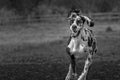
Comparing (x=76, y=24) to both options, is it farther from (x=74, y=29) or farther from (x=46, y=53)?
(x=46, y=53)

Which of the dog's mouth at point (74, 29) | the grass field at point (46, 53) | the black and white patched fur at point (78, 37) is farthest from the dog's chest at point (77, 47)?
the grass field at point (46, 53)

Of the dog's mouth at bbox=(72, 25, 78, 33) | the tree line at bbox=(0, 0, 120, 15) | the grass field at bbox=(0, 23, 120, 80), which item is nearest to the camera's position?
the dog's mouth at bbox=(72, 25, 78, 33)

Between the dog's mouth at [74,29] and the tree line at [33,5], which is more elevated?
the dog's mouth at [74,29]

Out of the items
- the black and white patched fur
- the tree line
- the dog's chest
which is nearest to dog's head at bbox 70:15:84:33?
the black and white patched fur

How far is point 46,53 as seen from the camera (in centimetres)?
1995

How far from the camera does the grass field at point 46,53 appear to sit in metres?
10.6

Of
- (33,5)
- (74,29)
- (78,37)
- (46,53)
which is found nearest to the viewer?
(74,29)

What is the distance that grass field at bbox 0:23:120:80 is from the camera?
10.6 m

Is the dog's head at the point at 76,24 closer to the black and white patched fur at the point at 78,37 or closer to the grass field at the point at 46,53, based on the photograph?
the black and white patched fur at the point at 78,37

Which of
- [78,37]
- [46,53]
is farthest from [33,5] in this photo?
[78,37]

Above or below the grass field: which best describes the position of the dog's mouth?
above

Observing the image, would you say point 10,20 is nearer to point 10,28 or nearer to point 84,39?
point 10,28

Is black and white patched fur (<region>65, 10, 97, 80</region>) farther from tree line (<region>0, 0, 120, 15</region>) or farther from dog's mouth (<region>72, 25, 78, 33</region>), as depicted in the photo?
tree line (<region>0, 0, 120, 15</region>)

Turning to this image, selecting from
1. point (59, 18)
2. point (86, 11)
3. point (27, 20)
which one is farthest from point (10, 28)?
point (86, 11)
